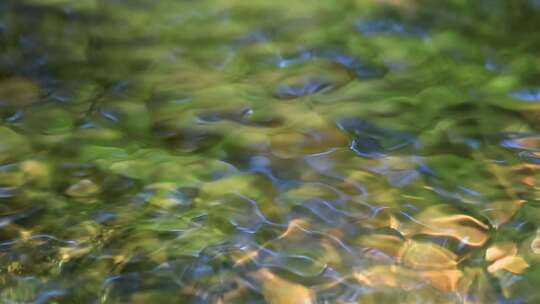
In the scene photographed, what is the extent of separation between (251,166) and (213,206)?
21 cm

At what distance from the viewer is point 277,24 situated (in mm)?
2705

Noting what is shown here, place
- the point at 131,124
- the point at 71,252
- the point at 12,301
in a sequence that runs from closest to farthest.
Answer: the point at 12,301 → the point at 71,252 → the point at 131,124

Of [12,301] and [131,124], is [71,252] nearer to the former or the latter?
[12,301]

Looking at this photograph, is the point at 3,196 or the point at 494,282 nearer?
the point at 494,282

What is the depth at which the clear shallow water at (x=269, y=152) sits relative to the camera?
5.77 ft

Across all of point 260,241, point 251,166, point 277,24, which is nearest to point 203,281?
point 260,241

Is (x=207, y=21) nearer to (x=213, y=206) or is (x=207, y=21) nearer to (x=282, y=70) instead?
(x=282, y=70)

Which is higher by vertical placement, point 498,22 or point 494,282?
point 498,22

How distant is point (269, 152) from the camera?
217cm

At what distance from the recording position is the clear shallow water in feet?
5.77

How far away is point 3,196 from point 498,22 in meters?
1.72

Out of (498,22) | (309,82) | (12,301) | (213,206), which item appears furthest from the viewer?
(498,22)

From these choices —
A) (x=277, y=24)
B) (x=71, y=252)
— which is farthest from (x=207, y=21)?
(x=71, y=252)

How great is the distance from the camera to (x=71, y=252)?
1805 mm
